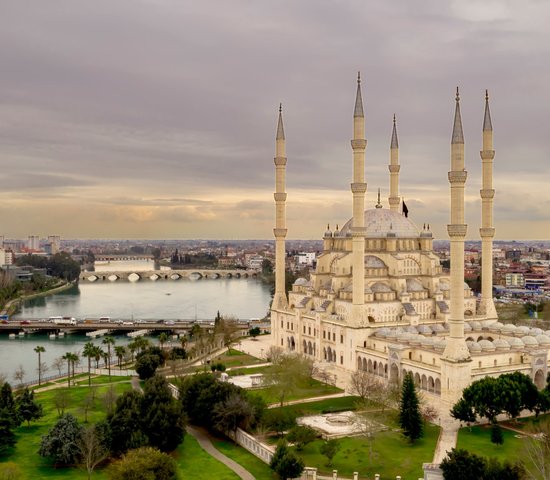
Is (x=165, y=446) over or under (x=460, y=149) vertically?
under

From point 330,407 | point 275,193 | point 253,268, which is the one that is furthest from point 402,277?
point 253,268

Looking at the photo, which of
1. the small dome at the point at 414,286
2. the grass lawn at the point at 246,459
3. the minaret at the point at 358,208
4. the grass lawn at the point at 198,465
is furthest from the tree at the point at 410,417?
the small dome at the point at 414,286

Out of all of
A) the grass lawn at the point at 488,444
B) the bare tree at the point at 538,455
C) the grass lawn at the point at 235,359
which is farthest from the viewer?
the grass lawn at the point at 235,359

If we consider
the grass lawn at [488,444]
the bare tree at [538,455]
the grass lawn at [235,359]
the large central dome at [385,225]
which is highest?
the large central dome at [385,225]

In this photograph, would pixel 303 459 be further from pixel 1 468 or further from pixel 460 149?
pixel 460 149

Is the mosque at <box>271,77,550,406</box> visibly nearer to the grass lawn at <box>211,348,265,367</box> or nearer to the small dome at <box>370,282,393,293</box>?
the small dome at <box>370,282,393,293</box>

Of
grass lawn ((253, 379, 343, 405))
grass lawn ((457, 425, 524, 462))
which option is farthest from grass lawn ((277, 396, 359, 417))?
grass lawn ((457, 425, 524, 462))

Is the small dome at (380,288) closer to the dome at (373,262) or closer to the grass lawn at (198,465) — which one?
the dome at (373,262)
